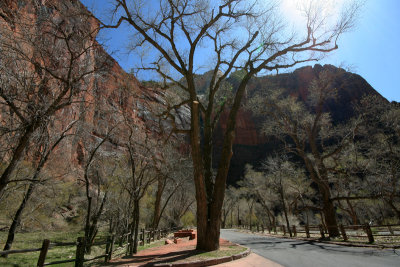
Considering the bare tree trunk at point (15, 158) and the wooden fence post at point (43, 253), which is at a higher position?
the bare tree trunk at point (15, 158)

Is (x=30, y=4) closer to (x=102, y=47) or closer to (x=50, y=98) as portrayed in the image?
(x=102, y=47)

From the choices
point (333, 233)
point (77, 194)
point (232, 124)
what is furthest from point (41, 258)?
point (77, 194)

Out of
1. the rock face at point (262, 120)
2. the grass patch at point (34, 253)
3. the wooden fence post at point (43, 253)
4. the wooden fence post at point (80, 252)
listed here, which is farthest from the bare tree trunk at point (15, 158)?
the rock face at point (262, 120)

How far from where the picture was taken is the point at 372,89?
2928 inches

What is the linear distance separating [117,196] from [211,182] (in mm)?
13807

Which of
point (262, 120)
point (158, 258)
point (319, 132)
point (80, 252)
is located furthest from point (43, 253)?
point (262, 120)

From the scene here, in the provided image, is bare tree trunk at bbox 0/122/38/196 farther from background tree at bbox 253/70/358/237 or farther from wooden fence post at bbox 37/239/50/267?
background tree at bbox 253/70/358/237

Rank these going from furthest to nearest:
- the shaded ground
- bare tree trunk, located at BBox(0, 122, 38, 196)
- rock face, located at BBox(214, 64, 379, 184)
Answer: rock face, located at BBox(214, 64, 379, 184)
the shaded ground
bare tree trunk, located at BBox(0, 122, 38, 196)

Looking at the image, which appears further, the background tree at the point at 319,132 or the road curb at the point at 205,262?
the background tree at the point at 319,132

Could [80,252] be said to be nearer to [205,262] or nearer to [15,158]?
[15,158]

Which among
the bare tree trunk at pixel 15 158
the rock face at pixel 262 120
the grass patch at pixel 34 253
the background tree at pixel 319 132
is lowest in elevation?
the grass patch at pixel 34 253

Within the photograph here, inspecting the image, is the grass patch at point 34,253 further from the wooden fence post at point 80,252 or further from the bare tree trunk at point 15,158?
the bare tree trunk at point 15,158

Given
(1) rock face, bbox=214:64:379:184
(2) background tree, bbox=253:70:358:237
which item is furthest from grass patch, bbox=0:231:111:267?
(1) rock face, bbox=214:64:379:184

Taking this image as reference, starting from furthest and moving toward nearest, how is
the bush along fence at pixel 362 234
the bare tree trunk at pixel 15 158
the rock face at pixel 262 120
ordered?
the rock face at pixel 262 120 < the bush along fence at pixel 362 234 < the bare tree trunk at pixel 15 158
